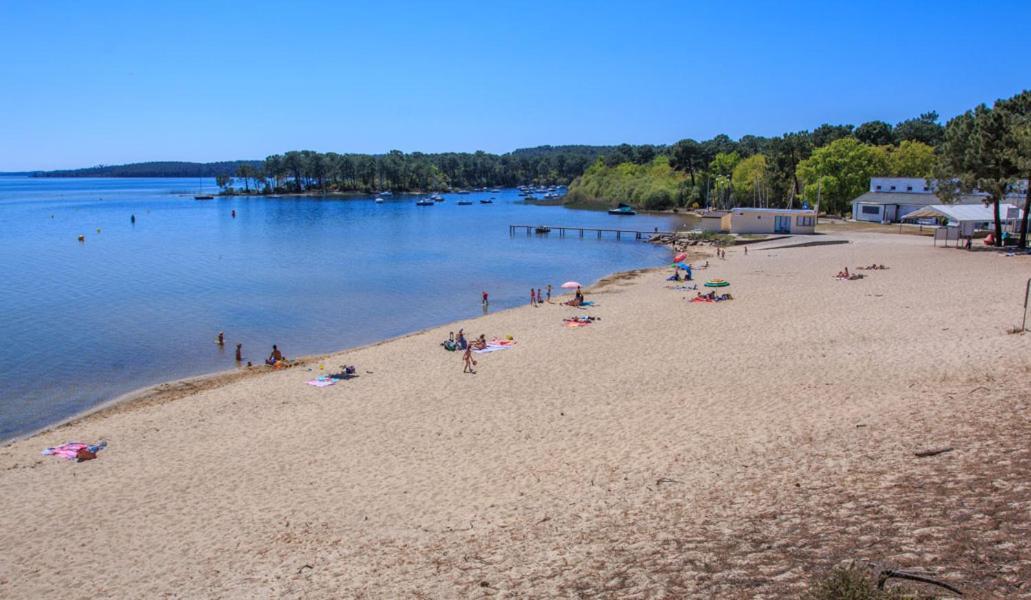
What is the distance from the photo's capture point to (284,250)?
70.7m

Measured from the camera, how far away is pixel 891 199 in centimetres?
7181

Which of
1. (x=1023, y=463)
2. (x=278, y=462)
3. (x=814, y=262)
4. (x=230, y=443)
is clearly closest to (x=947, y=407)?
(x=1023, y=463)

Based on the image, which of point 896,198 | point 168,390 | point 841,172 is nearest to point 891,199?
point 896,198

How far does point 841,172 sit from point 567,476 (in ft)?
251

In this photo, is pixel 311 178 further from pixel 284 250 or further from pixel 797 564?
pixel 797 564

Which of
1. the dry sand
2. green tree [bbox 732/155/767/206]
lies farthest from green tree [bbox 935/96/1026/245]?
green tree [bbox 732/155/767/206]

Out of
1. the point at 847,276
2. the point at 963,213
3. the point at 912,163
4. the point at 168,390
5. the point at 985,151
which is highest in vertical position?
the point at 912,163

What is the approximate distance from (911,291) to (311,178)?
180 m

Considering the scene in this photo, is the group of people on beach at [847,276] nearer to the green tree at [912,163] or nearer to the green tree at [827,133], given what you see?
the green tree at [912,163]

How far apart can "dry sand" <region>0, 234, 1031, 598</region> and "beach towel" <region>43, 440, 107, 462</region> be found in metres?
0.32

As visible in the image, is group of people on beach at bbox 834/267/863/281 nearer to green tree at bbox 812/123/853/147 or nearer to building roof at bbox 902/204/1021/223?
building roof at bbox 902/204/1021/223

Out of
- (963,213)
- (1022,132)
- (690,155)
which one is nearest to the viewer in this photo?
(1022,132)

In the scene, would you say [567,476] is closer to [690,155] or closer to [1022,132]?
[1022,132]

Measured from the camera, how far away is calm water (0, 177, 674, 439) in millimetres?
28469
